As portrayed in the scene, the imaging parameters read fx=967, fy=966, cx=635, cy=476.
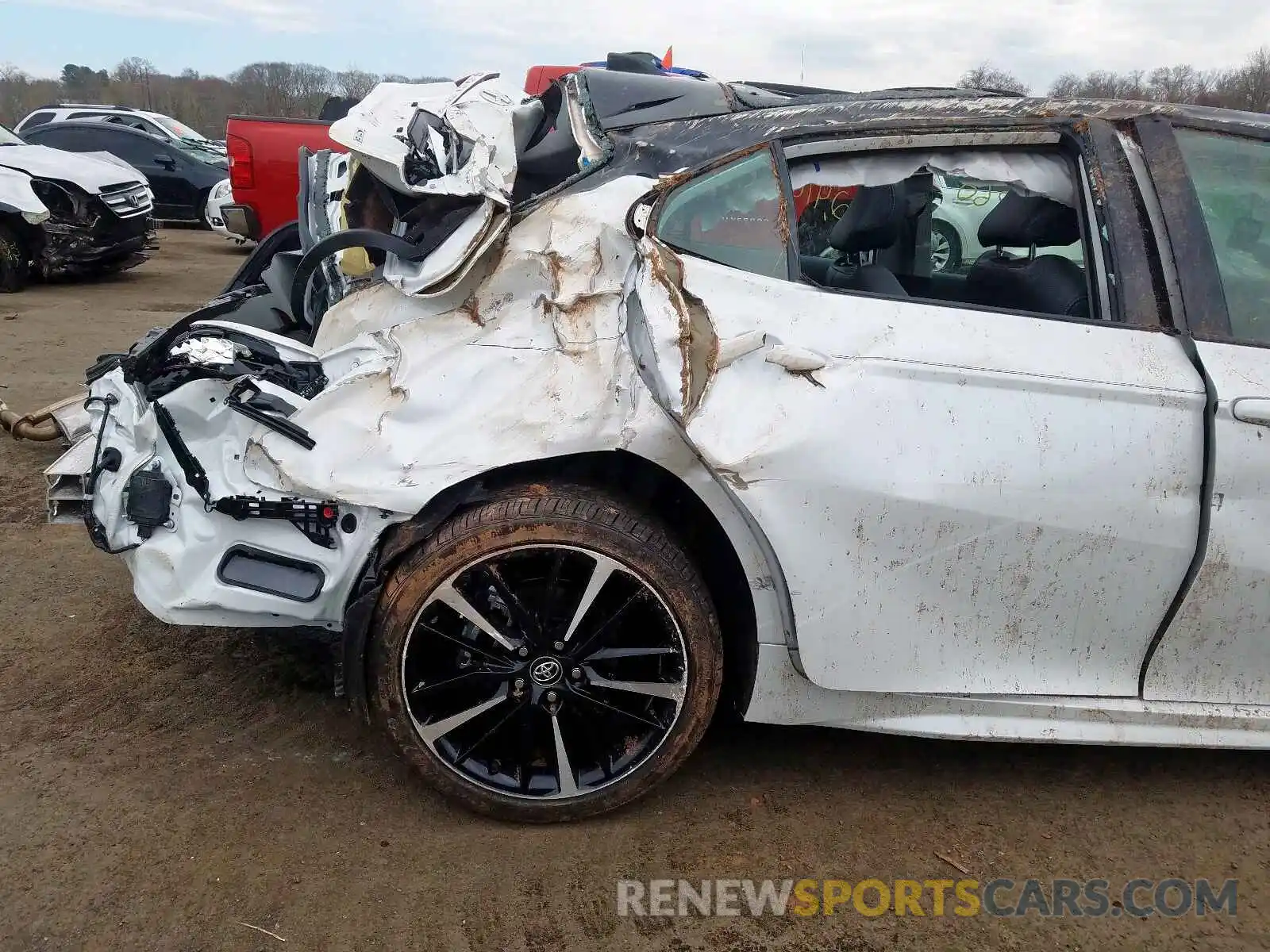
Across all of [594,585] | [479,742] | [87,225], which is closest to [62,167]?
[87,225]

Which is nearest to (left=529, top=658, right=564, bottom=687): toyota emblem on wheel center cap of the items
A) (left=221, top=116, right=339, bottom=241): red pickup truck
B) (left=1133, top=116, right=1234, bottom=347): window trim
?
(left=1133, top=116, right=1234, bottom=347): window trim

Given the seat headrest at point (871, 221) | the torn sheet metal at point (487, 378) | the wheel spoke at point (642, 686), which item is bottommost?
the wheel spoke at point (642, 686)

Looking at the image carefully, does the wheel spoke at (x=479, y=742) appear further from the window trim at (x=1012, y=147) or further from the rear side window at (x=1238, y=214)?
the rear side window at (x=1238, y=214)

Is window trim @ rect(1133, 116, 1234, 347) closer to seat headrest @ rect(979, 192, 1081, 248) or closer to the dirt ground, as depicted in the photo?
seat headrest @ rect(979, 192, 1081, 248)

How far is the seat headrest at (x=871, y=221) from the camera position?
2.81m

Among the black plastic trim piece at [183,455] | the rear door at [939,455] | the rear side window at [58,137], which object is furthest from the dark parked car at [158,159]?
the rear door at [939,455]

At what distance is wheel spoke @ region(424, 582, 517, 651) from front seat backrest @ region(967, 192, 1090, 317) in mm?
1472

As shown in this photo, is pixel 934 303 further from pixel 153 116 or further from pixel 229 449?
pixel 153 116

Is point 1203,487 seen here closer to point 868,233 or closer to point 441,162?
point 868,233

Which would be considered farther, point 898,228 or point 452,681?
point 898,228

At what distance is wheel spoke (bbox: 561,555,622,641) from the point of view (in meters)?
2.22

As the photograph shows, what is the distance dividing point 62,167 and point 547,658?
890 cm

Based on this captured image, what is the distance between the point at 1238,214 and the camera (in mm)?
2355

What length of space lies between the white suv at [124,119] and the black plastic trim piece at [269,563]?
15.4 meters
